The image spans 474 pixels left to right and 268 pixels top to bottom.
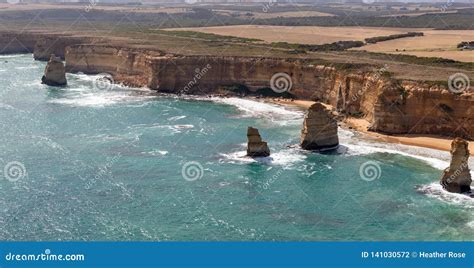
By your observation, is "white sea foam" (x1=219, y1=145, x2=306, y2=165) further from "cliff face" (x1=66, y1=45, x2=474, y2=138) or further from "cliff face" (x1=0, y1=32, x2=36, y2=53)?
"cliff face" (x1=0, y1=32, x2=36, y2=53)

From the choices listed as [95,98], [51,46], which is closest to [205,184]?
[95,98]

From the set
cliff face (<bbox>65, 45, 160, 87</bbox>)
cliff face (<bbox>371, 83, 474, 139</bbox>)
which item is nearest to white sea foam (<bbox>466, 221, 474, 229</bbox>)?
cliff face (<bbox>371, 83, 474, 139</bbox>)

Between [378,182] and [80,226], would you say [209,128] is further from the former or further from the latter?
[80,226]

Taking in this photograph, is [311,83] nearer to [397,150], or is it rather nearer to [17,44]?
[397,150]

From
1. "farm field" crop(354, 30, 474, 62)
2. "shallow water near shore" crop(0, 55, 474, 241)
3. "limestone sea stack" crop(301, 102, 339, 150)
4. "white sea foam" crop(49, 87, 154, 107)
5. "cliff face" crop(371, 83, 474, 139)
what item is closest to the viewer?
"shallow water near shore" crop(0, 55, 474, 241)

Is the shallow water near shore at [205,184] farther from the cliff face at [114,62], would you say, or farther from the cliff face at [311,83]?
the cliff face at [114,62]
